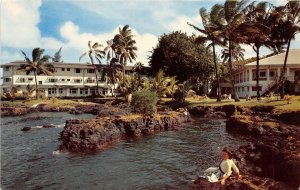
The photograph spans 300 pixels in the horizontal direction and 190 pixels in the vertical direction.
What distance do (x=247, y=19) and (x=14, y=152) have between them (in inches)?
1523

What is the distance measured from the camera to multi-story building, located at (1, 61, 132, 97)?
9000 centimetres

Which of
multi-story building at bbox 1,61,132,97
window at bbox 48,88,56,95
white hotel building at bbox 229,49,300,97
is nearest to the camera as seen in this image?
white hotel building at bbox 229,49,300,97

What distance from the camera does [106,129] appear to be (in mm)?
28453

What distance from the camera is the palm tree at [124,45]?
7925 cm

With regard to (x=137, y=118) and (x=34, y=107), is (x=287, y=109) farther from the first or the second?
(x=34, y=107)

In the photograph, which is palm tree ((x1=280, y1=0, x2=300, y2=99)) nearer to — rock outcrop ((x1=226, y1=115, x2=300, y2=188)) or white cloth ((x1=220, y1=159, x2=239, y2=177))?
rock outcrop ((x1=226, y1=115, x2=300, y2=188))

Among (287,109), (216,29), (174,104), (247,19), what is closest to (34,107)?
(174,104)

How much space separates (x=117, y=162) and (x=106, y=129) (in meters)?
7.09

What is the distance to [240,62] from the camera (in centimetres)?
11219

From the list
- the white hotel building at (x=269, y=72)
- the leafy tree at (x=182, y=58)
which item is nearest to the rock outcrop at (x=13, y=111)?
the leafy tree at (x=182, y=58)

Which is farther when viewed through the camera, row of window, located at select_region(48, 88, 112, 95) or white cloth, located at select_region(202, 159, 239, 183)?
row of window, located at select_region(48, 88, 112, 95)

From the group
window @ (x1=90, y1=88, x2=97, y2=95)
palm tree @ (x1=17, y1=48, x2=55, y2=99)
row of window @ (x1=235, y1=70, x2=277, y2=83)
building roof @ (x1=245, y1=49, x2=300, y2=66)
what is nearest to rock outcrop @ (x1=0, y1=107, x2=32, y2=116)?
palm tree @ (x1=17, y1=48, x2=55, y2=99)

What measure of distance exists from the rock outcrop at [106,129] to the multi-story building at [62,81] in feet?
180

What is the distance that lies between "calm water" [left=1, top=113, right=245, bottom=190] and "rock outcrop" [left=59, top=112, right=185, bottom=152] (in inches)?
45.5
